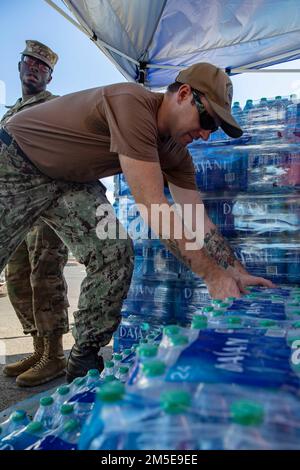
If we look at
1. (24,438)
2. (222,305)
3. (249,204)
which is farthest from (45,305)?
(24,438)

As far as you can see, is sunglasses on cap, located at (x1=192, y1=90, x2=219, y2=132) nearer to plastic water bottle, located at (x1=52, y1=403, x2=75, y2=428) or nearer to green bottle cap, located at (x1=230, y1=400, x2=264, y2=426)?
plastic water bottle, located at (x1=52, y1=403, x2=75, y2=428)

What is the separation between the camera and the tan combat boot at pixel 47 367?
2047mm

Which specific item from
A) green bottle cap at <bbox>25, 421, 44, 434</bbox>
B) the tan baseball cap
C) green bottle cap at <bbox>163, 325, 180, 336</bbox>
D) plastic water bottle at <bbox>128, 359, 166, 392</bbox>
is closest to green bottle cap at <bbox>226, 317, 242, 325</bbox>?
green bottle cap at <bbox>163, 325, 180, 336</bbox>

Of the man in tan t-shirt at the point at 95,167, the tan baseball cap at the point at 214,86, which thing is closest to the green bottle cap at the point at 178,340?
the man in tan t-shirt at the point at 95,167

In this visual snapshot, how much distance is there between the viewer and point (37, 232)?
2.22m

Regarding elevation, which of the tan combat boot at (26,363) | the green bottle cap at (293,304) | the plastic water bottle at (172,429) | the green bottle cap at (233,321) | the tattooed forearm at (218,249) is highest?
the tattooed forearm at (218,249)

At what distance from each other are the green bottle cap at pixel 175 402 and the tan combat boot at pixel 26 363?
6.42ft

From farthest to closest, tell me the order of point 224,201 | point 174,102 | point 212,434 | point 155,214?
point 224,201 → point 174,102 → point 155,214 → point 212,434

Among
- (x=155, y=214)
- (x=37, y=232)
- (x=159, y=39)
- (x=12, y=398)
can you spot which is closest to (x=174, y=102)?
(x=155, y=214)

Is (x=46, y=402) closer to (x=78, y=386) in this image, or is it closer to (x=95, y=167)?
(x=78, y=386)

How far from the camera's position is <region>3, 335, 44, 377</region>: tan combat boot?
87.7 inches

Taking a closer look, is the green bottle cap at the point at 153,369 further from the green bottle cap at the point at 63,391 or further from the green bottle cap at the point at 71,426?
the green bottle cap at the point at 63,391
